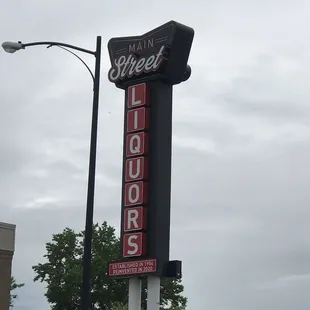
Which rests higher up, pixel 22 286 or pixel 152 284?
pixel 22 286

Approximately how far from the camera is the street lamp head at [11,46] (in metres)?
22.1

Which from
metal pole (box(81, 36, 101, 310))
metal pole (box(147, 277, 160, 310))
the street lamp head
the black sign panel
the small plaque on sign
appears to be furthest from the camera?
the black sign panel

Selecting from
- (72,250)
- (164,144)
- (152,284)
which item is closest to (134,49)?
(164,144)

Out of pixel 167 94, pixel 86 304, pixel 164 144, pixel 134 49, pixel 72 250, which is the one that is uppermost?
pixel 72 250

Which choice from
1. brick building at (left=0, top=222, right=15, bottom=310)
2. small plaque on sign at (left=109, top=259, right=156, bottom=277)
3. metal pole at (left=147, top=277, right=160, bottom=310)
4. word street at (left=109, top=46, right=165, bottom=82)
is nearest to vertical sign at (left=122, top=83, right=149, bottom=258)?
small plaque on sign at (left=109, top=259, right=156, bottom=277)

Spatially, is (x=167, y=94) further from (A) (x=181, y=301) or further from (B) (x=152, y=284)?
(A) (x=181, y=301)

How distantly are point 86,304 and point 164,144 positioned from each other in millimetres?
5929

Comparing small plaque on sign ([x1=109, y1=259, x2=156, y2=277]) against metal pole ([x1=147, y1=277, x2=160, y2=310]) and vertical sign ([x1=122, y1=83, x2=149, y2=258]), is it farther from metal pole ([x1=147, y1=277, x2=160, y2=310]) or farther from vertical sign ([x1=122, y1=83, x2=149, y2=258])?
metal pole ([x1=147, y1=277, x2=160, y2=310])

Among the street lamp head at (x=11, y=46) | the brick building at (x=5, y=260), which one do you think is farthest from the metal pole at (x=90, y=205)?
the brick building at (x=5, y=260)

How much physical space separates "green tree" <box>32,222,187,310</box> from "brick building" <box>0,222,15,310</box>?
43089mm

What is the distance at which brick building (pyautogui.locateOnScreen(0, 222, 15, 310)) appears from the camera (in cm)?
2705

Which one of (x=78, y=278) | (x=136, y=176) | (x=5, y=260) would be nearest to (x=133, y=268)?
(x=136, y=176)

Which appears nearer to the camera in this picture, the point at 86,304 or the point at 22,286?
the point at 86,304

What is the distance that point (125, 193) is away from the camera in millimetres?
23516
